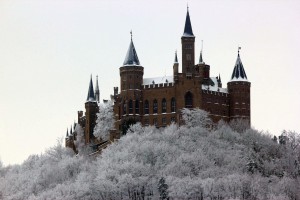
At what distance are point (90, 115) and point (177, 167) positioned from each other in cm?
3078

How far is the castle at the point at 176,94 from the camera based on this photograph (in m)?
124

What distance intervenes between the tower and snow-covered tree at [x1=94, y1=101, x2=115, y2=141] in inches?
160

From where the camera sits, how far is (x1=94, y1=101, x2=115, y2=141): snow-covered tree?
131000mm

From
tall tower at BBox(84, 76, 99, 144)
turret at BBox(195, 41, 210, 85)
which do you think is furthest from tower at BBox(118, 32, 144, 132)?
tall tower at BBox(84, 76, 99, 144)

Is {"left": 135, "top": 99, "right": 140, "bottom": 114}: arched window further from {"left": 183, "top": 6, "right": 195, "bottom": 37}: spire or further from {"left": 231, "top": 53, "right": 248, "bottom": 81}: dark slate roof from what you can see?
{"left": 231, "top": 53, "right": 248, "bottom": 81}: dark slate roof

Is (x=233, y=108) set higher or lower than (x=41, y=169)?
higher

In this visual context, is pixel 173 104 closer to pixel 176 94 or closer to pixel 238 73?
pixel 176 94

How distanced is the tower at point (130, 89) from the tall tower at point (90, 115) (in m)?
11.9

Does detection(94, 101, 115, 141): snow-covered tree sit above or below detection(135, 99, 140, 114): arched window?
below

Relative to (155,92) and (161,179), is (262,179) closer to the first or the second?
(161,179)

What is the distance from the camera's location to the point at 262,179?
108000mm

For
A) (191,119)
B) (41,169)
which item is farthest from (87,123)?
(191,119)

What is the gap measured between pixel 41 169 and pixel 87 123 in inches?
570

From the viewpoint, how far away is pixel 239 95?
5054 inches
